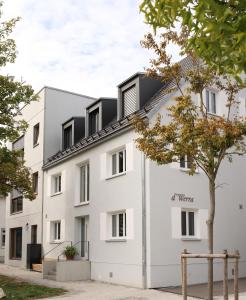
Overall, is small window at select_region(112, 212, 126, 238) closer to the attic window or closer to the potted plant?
the potted plant

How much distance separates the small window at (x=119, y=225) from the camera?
756 inches

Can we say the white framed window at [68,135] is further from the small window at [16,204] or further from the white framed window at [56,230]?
the small window at [16,204]

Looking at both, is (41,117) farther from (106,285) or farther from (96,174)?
(106,285)

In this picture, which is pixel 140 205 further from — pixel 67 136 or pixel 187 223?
pixel 67 136

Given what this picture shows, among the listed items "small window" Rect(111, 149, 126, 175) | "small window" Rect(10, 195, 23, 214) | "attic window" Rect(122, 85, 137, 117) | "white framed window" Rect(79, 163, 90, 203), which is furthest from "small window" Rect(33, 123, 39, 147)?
"small window" Rect(111, 149, 126, 175)

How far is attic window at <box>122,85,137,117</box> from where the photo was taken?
2100 centimetres

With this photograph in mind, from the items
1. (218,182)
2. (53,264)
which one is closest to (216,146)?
(218,182)

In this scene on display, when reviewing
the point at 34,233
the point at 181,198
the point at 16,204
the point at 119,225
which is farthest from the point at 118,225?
the point at 16,204

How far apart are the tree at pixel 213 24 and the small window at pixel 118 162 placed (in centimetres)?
1492

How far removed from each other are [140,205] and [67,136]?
11.9 m

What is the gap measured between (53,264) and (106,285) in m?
4.29

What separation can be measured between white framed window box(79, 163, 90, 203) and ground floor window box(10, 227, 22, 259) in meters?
10.9

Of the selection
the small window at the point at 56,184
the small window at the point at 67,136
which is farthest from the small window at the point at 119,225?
the small window at the point at 67,136

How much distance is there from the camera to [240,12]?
14.0 ft
